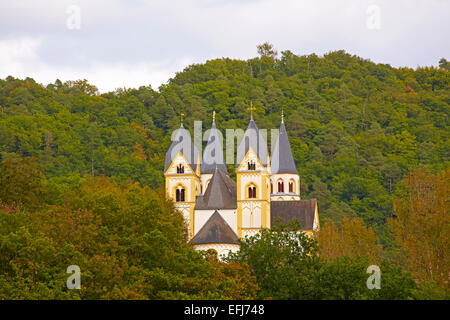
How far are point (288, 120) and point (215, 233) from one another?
59.4 metres

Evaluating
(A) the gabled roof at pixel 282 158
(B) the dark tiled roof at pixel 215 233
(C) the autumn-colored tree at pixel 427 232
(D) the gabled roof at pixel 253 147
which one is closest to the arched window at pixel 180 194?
(B) the dark tiled roof at pixel 215 233

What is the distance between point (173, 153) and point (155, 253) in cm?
2921

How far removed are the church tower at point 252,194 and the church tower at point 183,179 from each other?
359 centimetres

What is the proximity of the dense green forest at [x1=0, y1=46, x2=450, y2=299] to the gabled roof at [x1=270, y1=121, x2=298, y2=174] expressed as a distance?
27.1ft

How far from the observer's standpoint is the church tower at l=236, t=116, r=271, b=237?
65375 millimetres

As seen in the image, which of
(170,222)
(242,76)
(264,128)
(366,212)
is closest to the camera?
(170,222)

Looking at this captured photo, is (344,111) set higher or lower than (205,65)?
lower

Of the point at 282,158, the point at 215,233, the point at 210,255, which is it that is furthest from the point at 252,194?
the point at 210,255

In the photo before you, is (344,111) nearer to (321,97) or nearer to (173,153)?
(321,97)

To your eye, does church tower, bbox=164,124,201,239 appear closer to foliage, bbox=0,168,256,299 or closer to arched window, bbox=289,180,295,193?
arched window, bbox=289,180,295,193

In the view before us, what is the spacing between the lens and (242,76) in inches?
5399

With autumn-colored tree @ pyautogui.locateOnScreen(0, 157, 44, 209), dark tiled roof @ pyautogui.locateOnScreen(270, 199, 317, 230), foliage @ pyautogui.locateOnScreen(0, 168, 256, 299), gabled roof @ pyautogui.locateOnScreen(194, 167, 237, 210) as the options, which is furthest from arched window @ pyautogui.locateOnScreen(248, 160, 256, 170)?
foliage @ pyautogui.locateOnScreen(0, 168, 256, 299)
